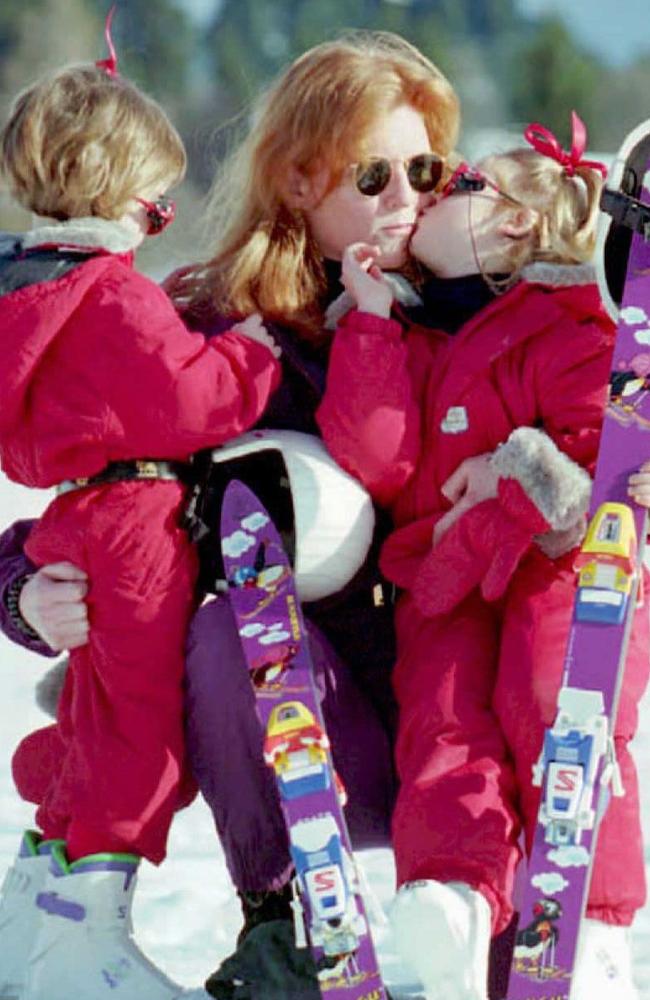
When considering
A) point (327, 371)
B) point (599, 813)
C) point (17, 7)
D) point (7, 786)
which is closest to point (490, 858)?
point (599, 813)

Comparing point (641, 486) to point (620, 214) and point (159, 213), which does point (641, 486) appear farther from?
point (159, 213)

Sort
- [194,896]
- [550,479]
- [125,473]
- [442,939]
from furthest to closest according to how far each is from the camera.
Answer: [194,896]
[125,473]
[550,479]
[442,939]

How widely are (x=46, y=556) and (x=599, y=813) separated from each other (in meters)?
1.07

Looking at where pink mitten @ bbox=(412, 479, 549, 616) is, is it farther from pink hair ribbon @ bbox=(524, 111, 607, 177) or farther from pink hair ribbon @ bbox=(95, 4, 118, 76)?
pink hair ribbon @ bbox=(95, 4, 118, 76)

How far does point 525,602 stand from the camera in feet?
9.86

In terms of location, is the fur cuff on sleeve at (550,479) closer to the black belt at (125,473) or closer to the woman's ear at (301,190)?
the black belt at (125,473)

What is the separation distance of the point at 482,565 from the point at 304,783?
0.48m

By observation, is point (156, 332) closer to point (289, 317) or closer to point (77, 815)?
point (289, 317)

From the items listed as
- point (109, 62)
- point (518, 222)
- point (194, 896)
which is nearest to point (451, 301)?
point (518, 222)

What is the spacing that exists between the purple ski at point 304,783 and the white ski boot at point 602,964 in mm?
310

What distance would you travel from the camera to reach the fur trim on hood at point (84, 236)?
308 centimetres

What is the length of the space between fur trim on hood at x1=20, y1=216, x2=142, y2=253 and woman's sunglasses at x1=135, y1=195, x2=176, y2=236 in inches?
4.5

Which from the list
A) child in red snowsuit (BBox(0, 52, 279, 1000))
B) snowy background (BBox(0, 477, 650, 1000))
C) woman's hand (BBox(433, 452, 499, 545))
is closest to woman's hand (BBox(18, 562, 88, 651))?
child in red snowsuit (BBox(0, 52, 279, 1000))

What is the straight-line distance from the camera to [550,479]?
2.92m
